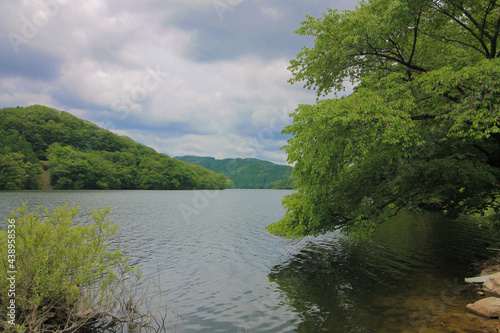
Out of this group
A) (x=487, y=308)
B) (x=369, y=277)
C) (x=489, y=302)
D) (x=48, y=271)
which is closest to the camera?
(x=48, y=271)

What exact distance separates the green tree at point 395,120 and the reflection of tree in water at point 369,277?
2.89 metres

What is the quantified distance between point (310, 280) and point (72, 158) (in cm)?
14625

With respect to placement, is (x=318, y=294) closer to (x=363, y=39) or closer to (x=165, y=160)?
(x=363, y=39)

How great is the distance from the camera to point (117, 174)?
14862cm

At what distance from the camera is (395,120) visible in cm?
1159

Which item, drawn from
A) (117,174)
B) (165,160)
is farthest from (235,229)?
(165,160)

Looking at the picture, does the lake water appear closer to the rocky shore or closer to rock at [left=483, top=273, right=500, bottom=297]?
the rocky shore

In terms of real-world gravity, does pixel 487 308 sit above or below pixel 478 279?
above

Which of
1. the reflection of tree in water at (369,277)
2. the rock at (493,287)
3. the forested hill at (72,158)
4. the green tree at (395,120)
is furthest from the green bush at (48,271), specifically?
the forested hill at (72,158)

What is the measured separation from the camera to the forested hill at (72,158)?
108 meters

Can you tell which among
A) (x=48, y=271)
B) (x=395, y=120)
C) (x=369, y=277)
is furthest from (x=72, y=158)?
(x=395, y=120)

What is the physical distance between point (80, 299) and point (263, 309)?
23.4 ft

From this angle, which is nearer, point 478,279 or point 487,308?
point 487,308

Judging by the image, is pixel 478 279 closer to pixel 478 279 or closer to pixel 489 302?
pixel 478 279
